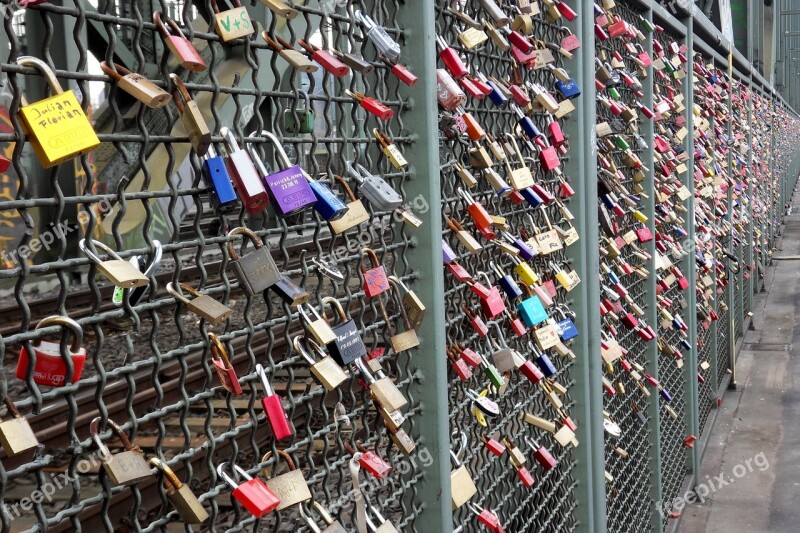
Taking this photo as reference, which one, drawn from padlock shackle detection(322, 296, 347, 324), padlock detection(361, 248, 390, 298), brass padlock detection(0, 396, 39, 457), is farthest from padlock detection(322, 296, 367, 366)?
brass padlock detection(0, 396, 39, 457)

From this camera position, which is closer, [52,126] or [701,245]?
[52,126]

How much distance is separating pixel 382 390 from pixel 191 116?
676 mm

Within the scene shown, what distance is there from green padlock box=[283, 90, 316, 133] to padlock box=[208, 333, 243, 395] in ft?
1.28

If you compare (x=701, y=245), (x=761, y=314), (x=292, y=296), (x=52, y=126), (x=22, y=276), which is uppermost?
(x=52, y=126)

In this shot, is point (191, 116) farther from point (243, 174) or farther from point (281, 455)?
point (281, 455)

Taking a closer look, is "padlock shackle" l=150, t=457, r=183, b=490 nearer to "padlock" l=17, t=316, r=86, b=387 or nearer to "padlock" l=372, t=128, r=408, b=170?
"padlock" l=17, t=316, r=86, b=387

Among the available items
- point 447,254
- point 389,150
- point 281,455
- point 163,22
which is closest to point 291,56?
point 163,22

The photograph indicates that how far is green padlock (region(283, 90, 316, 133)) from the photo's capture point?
1.44 metres

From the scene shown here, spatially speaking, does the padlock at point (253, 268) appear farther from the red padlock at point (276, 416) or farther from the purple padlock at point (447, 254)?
the purple padlock at point (447, 254)

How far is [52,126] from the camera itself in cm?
92

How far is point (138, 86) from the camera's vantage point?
104cm

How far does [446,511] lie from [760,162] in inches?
379

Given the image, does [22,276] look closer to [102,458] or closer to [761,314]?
[102,458]

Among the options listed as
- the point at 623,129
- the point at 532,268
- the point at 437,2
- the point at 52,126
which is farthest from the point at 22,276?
the point at 623,129
